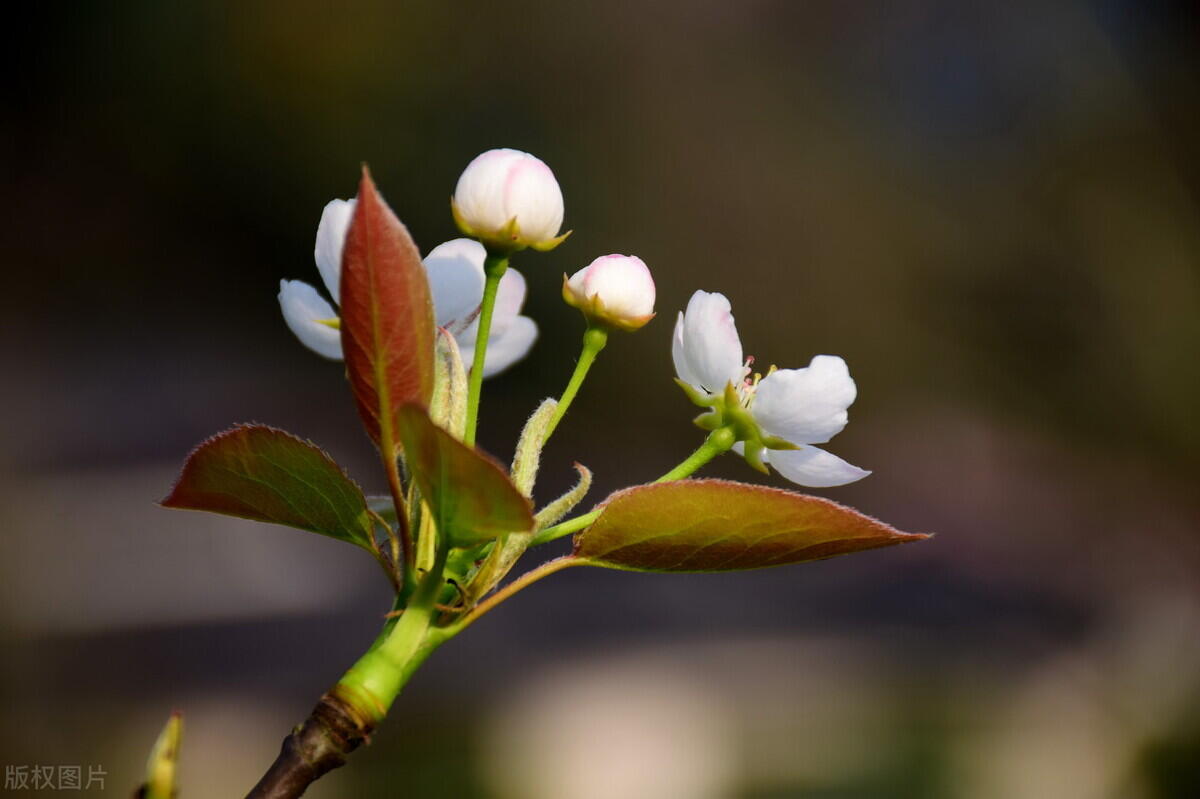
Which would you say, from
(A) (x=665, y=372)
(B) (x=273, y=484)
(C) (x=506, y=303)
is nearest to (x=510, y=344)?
(C) (x=506, y=303)

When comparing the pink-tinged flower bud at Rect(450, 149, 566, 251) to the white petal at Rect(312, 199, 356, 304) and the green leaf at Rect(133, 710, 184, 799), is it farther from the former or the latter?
the green leaf at Rect(133, 710, 184, 799)

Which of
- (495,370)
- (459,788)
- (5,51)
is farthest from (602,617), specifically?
(495,370)

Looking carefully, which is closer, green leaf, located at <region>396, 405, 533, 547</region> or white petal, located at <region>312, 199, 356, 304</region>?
green leaf, located at <region>396, 405, 533, 547</region>

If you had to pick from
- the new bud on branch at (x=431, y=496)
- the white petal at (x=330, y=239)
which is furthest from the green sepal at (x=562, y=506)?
the white petal at (x=330, y=239)

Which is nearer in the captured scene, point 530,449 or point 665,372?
point 530,449

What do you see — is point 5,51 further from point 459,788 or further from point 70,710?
point 459,788

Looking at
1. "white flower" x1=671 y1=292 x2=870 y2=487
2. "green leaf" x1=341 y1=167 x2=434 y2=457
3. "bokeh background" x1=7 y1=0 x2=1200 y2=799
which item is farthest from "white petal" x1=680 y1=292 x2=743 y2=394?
"bokeh background" x1=7 y1=0 x2=1200 y2=799

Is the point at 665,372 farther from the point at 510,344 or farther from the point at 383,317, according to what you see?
the point at 383,317
